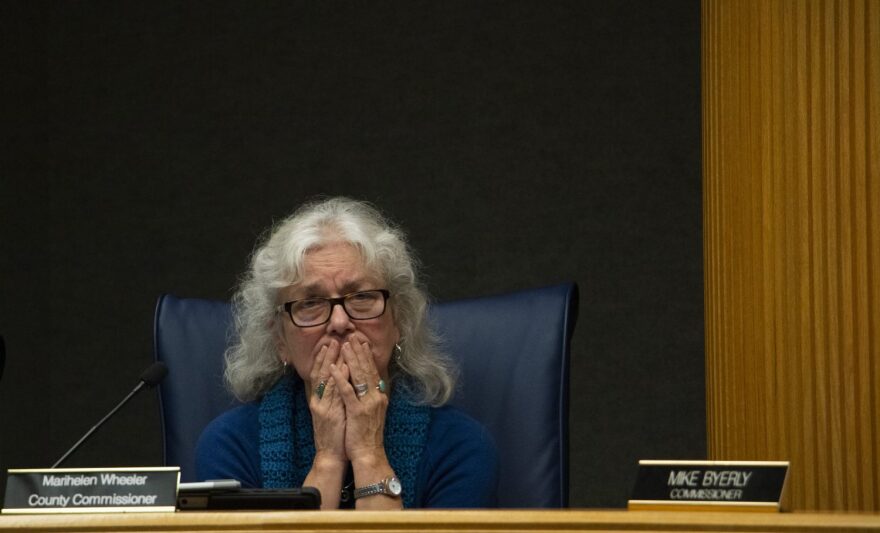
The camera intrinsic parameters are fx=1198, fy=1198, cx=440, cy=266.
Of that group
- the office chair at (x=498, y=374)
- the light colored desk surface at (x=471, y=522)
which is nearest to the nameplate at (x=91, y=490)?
the light colored desk surface at (x=471, y=522)

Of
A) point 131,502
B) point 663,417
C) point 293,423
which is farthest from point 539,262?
point 131,502

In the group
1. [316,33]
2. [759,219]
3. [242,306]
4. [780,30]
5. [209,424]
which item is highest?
[316,33]

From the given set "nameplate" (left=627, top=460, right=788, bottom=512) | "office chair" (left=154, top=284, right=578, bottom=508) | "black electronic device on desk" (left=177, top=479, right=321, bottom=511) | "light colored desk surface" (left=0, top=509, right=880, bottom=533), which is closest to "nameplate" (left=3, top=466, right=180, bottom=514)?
"black electronic device on desk" (left=177, top=479, right=321, bottom=511)

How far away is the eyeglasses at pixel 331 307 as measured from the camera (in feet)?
6.39

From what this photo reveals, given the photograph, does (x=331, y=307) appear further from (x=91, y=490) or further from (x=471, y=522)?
(x=471, y=522)

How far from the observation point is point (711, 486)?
1160 millimetres

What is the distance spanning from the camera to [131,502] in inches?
48.9

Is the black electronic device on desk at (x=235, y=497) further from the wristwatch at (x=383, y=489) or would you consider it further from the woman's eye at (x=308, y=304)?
the woman's eye at (x=308, y=304)

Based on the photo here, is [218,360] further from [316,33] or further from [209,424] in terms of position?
[316,33]

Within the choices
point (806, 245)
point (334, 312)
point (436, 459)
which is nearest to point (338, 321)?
point (334, 312)

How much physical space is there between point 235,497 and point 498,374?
92 cm

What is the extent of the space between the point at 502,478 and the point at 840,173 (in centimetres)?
94

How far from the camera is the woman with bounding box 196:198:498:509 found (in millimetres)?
1900

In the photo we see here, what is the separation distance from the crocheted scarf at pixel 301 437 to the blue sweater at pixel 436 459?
21 millimetres
